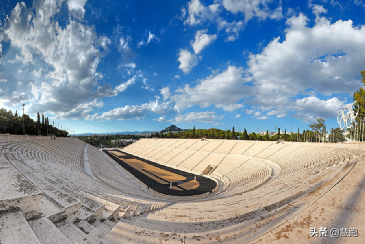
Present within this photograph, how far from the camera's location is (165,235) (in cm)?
345

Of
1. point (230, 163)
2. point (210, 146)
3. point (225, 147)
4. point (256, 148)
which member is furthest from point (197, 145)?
point (256, 148)

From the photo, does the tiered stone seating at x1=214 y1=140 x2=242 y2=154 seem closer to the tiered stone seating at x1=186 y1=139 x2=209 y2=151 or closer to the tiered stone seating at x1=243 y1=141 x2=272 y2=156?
the tiered stone seating at x1=243 y1=141 x2=272 y2=156

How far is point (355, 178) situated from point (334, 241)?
5.37 meters

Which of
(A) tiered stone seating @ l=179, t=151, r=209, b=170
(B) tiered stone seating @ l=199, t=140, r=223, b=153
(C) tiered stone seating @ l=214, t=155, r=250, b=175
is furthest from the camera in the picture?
(B) tiered stone seating @ l=199, t=140, r=223, b=153

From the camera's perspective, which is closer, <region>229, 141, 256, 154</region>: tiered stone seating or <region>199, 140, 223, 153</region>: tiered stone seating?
<region>229, 141, 256, 154</region>: tiered stone seating

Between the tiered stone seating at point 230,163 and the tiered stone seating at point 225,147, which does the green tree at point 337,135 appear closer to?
the tiered stone seating at point 225,147

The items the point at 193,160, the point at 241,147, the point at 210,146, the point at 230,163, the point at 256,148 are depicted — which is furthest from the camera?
the point at 210,146

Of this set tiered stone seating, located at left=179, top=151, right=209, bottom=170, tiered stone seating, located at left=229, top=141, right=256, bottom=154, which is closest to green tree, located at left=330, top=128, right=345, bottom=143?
tiered stone seating, located at left=229, top=141, right=256, bottom=154

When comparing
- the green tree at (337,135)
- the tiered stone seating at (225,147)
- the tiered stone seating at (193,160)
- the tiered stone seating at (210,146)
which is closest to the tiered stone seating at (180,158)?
the tiered stone seating at (193,160)

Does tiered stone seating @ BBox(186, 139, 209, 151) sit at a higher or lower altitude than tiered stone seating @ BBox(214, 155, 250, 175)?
higher

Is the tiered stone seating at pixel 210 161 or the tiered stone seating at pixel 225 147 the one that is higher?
the tiered stone seating at pixel 225 147

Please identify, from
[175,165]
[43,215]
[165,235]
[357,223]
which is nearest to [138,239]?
[165,235]

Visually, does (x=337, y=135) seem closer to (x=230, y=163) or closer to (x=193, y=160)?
(x=230, y=163)

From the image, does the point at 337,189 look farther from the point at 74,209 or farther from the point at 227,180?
the point at 227,180
